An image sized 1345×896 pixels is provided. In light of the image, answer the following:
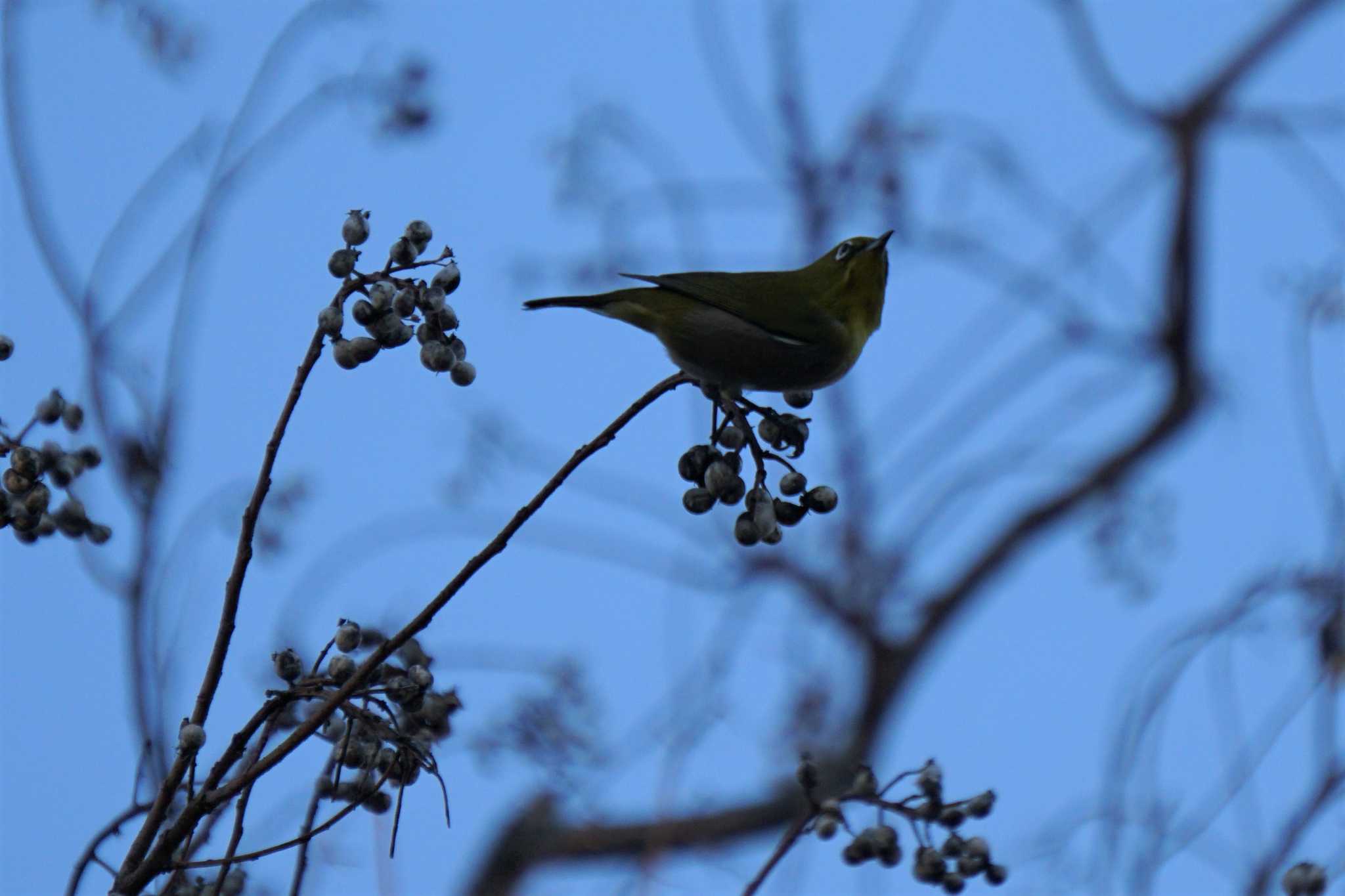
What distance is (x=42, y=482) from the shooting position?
5.88ft

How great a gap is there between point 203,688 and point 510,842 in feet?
20.7

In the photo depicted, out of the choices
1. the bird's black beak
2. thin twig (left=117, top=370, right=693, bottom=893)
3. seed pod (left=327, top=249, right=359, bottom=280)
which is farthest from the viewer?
the bird's black beak

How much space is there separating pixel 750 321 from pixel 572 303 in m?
0.34

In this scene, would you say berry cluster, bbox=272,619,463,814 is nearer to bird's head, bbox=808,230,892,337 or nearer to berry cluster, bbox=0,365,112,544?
berry cluster, bbox=0,365,112,544

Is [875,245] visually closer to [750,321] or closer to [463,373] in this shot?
[750,321]

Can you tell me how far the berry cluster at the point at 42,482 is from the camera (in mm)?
1744

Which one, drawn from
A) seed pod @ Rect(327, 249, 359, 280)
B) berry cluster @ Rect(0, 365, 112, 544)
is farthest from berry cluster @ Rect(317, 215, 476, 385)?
berry cluster @ Rect(0, 365, 112, 544)

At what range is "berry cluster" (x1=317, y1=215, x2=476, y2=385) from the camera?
5.57 feet

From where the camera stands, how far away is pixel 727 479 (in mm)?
2047

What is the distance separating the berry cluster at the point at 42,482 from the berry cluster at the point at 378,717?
41 centimetres

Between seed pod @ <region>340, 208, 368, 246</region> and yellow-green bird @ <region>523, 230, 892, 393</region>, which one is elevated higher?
yellow-green bird @ <region>523, 230, 892, 393</region>

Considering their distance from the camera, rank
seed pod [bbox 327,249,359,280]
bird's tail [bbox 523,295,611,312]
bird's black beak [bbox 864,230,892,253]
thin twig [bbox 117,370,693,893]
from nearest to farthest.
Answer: thin twig [bbox 117,370,693,893] → seed pod [bbox 327,249,359,280] → bird's tail [bbox 523,295,611,312] → bird's black beak [bbox 864,230,892,253]

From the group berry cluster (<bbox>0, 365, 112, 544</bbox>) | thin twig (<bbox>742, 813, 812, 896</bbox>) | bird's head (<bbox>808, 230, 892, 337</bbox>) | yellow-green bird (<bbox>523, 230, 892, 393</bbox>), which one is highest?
bird's head (<bbox>808, 230, 892, 337</bbox>)

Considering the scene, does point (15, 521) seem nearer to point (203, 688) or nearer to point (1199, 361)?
point (203, 688)
